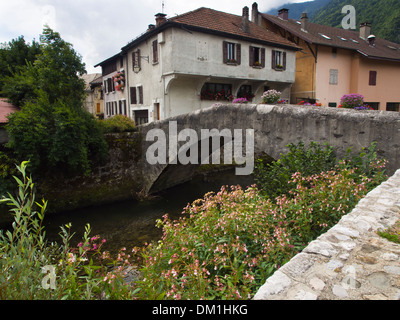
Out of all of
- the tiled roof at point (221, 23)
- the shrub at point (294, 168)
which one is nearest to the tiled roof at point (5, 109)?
the tiled roof at point (221, 23)

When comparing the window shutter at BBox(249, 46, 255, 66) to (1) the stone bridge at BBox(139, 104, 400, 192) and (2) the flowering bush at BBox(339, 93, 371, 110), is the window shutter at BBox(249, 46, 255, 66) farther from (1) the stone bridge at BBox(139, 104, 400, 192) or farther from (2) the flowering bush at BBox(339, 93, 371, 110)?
(2) the flowering bush at BBox(339, 93, 371, 110)

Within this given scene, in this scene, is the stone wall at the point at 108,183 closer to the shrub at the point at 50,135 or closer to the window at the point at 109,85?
the shrub at the point at 50,135

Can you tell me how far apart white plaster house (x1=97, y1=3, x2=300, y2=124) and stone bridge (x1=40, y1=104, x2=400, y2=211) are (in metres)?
4.06

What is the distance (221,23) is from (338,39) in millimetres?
12257

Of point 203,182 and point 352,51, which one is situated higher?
point 352,51

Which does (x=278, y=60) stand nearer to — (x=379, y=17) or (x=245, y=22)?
(x=245, y=22)

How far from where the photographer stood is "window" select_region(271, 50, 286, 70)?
16.9 meters

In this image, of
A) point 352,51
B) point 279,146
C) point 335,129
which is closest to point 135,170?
point 279,146

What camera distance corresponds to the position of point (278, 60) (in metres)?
17.3

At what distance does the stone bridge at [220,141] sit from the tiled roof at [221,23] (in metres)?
6.46

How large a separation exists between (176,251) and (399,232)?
2286 mm

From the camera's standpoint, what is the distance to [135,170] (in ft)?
37.5

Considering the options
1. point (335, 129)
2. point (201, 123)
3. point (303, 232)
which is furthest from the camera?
point (201, 123)
